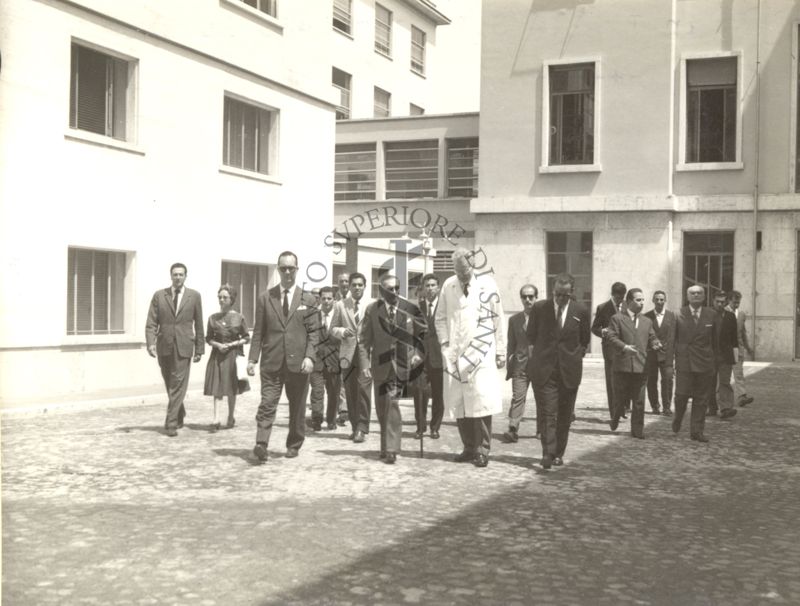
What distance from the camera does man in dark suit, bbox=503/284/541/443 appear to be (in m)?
11.1

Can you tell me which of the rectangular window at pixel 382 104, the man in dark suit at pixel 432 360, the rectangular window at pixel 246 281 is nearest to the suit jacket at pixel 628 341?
the man in dark suit at pixel 432 360

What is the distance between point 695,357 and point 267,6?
39.9 ft

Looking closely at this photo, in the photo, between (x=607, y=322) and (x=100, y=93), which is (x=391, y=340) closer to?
(x=607, y=322)

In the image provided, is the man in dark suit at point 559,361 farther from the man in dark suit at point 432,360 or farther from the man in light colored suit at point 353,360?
the man in light colored suit at point 353,360

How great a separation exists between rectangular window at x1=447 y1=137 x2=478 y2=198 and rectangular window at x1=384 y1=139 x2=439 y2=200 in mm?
469

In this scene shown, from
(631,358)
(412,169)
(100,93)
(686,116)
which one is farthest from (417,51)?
(631,358)

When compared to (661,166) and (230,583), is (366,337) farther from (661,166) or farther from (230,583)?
(661,166)

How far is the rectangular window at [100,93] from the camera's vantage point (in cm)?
1518

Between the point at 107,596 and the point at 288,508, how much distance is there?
7.53 ft

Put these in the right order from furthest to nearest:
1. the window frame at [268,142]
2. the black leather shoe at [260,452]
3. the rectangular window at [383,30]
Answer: the rectangular window at [383,30] → the window frame at [268,142] → the black leather shoe at [260,452]

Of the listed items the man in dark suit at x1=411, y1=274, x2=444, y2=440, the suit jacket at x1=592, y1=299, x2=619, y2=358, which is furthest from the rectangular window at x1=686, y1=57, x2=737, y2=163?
the man in dark suit at x1=411, y1=274, x2=444, y2=440

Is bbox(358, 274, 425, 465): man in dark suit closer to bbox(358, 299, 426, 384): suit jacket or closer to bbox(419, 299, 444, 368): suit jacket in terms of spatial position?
bbox(358, 299, 426, 384): suit jacket

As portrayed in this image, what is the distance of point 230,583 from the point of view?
5137 mm

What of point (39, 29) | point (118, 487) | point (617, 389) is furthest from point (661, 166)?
point (118, 487)
